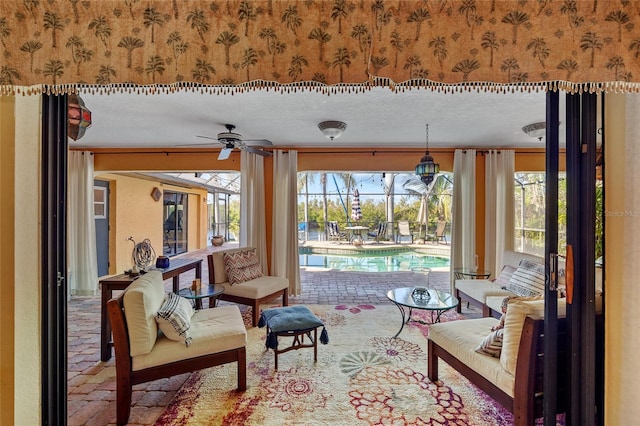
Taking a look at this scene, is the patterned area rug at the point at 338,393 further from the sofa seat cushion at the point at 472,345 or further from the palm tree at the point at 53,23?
the palm tree at the point at 53,23

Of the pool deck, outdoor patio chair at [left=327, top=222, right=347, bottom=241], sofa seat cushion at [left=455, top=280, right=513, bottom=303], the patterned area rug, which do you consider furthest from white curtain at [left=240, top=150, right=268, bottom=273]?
outdoor patio chair at [left=327, top=222, right=347, bottom=241]

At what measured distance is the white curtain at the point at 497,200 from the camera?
4.79 metres

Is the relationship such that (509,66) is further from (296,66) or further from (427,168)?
(427,168)

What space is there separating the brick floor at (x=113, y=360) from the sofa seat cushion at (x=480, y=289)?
390 millimetres

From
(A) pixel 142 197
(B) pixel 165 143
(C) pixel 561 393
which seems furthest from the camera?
(A) pixel 142 197

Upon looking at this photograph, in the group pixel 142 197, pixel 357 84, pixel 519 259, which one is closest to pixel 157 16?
pixel 357 84

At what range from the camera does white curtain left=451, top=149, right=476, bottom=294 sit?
15.7 ft

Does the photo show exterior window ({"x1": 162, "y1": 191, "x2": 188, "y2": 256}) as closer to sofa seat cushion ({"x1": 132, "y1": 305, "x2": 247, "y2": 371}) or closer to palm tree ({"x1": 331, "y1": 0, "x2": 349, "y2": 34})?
sofa seat cushion ({"x1": 132, "y1": 305, "x2": 247, "y2": 371})

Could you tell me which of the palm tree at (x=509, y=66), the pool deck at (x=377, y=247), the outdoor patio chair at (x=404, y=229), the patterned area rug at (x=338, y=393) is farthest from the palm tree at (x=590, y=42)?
the outdoor patio chair at (x=404, y=229)

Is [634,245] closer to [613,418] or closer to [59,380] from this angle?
[613,418]

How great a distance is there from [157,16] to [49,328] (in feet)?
4.93

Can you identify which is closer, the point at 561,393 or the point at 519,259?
the point at 561,393

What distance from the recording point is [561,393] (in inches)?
56.7

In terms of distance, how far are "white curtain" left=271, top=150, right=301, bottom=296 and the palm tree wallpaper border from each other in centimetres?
355
